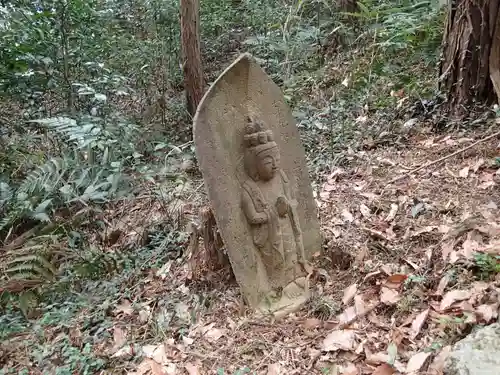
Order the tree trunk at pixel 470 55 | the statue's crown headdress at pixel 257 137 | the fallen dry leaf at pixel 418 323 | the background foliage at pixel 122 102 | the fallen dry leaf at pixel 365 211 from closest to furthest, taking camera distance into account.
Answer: the fallen dry leaf at pixel 418 323, the statue's crown headdress at pixel 257 137, the fallen dry leaf at pixel 365 211, the background foliage at pixel 122 102, the tree trunk at pixel 470 55

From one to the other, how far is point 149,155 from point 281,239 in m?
2.78

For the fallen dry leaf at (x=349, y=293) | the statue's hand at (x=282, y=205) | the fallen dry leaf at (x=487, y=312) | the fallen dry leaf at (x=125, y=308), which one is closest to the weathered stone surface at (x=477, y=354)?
the fallen dry leaf at (x=487, y=312)

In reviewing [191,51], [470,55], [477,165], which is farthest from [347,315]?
[191,51]

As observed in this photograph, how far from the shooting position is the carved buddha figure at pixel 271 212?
2.82 metres

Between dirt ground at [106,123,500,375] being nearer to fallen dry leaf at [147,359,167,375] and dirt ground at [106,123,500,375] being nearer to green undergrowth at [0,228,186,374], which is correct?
fallen dry leaf at [147,359,167,375]

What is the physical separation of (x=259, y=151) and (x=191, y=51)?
3.66m

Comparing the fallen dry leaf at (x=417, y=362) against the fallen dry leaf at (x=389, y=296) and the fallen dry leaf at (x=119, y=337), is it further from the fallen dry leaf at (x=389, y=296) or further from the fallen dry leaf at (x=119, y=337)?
the fallen dry leaf at (x=119, y=337)

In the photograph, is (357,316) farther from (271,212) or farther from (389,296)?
(271,212)

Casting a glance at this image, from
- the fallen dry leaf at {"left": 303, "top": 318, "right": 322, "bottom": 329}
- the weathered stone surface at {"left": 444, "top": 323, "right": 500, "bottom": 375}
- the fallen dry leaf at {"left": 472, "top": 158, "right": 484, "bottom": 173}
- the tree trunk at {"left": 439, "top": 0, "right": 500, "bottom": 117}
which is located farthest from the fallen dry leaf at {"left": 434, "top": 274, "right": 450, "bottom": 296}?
the tree trunk at {"left": 439, "top": 0, "right": 500, "bottom": 117}

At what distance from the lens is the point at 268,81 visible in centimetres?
296

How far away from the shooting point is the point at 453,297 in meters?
2.39

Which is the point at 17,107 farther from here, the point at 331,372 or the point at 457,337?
the point at 457,337

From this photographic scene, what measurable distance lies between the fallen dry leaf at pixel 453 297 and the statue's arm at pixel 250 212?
1111 mm

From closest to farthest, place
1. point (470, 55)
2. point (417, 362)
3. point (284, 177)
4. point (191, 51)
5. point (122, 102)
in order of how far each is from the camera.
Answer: point (417, 362), point (284, 177), point (470, 55), point (191, 51), point (122, 102)
